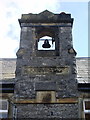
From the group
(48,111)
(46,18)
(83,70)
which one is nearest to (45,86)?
(48,111)

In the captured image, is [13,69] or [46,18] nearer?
[46,18]

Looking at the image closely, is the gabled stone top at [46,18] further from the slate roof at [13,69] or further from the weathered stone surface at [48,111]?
the weathered stone surface at [48,111]

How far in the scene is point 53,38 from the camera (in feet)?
37.4

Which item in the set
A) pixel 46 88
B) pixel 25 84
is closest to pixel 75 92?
pixel 46 88

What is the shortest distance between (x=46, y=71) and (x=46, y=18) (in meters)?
2.62

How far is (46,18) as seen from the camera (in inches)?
432

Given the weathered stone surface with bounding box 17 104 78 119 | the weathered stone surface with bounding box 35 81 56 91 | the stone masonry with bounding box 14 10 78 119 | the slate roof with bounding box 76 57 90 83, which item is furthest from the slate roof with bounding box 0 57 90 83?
the weathered stone surface with bounding box 17 104 78 119

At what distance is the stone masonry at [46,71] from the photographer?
29.2 feet

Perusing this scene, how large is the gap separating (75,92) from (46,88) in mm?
1108

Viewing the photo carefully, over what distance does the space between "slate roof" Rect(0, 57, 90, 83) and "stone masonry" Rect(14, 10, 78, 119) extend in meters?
0.63

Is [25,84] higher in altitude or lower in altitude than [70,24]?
lower

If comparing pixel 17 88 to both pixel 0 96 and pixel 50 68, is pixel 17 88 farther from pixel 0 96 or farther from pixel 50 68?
pixel 50 68

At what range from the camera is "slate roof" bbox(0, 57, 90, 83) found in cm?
1005

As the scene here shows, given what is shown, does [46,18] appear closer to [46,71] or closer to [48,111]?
[46,71]
